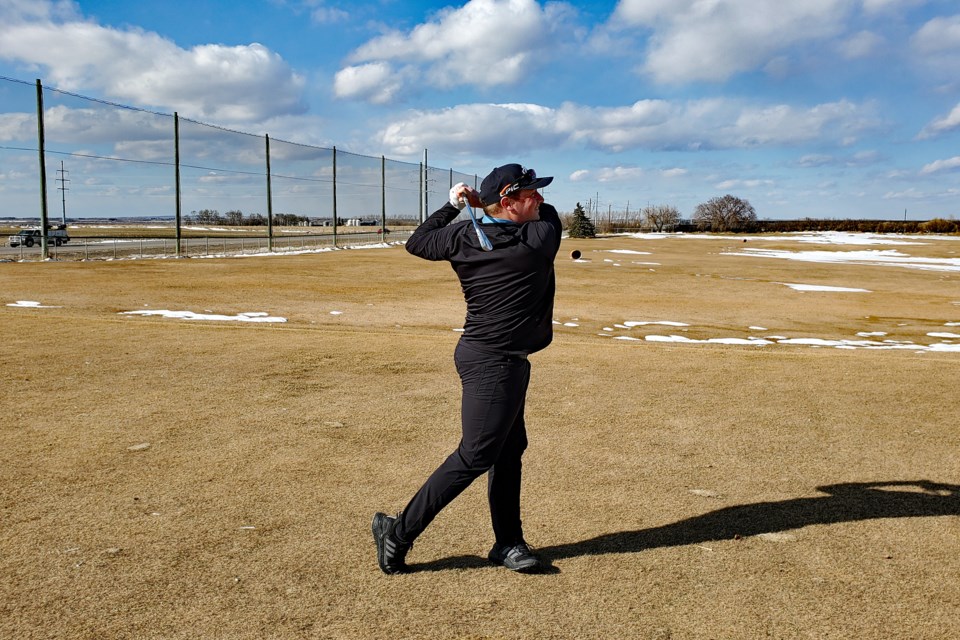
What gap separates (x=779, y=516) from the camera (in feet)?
13.6

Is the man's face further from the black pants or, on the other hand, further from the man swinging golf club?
the black pants

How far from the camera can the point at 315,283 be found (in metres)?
19.7

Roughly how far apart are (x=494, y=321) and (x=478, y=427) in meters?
0.46

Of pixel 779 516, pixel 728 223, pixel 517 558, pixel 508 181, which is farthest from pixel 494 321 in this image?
pixel 728 223

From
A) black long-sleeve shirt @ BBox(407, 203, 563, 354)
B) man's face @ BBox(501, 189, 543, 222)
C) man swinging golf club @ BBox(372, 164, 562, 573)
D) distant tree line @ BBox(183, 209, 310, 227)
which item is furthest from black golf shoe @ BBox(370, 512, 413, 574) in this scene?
distant tree line @ BBox(183, 209, 310, 227)

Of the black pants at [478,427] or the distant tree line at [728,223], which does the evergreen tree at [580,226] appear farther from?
the black pants at [478,427]

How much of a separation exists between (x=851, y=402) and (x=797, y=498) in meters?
2.93

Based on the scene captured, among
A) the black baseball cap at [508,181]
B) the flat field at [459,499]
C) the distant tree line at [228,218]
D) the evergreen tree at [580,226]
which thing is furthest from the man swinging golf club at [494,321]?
the evergreen tree at [580,226]

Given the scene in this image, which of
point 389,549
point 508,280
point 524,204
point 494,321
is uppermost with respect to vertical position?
point 524,204

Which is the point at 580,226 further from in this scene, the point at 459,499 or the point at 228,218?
the point at 459,499

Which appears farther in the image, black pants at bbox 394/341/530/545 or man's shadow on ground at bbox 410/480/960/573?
man's shadow on ground at bbox 410/480/960/573

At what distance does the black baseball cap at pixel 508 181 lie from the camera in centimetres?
320

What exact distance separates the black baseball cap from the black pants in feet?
2.24

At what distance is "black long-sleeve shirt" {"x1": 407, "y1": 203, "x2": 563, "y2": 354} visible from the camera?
319 centimetres
